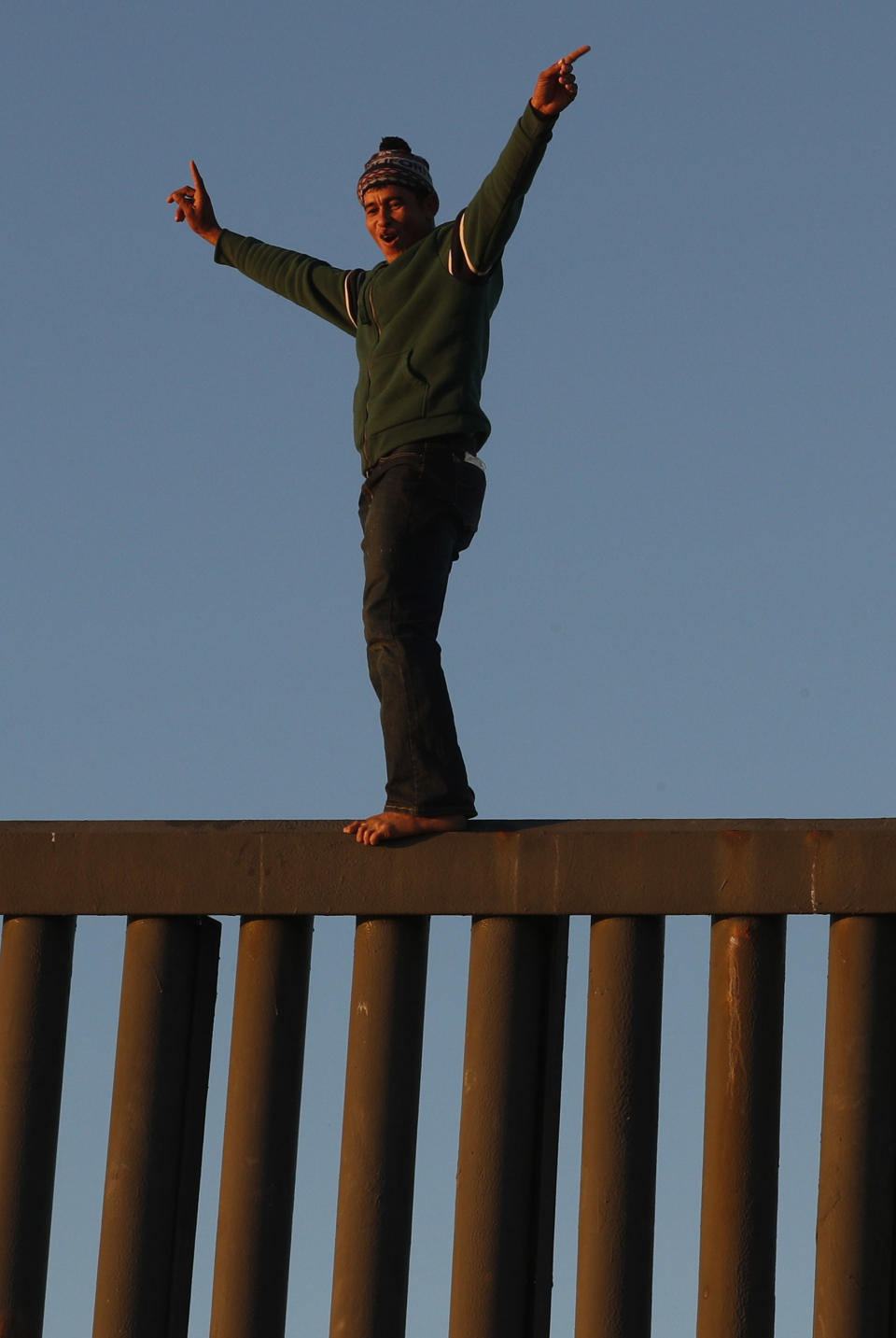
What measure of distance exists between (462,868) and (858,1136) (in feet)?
5.31

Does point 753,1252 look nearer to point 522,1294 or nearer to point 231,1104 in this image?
point 522,1294

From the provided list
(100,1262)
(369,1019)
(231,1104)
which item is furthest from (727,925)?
(100,1262)

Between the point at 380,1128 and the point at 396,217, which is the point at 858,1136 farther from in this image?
the point at 396,217

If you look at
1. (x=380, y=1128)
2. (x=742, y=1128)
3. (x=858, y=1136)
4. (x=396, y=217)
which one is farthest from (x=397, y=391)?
(x=858, y=1136)

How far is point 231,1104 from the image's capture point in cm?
873

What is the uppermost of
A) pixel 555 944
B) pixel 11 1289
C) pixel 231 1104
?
pixel 555 944

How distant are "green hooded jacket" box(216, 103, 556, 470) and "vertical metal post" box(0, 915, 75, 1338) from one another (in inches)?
85.0

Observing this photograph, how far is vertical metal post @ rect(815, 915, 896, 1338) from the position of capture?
322 inches

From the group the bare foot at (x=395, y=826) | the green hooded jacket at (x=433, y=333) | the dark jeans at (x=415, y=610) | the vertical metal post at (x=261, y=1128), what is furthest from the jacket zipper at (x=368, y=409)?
the vertical metal post at (x=261, y=1128)

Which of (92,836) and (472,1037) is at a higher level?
(92,836)

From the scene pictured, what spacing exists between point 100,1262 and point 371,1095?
111 cm

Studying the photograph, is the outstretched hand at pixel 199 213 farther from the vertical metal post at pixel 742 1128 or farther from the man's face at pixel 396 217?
the vertical metal post at pixel 742 1128

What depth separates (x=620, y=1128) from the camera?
8430mm

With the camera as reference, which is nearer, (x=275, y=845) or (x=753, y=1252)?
(x=753, y=1252)
